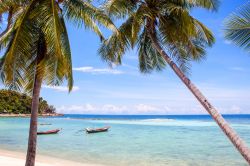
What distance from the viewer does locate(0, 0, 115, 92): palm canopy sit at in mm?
8266

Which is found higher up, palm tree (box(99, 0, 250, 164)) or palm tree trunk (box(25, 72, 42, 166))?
palm tree (box(99, 0, 250, 164))

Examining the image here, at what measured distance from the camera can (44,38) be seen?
9.03m

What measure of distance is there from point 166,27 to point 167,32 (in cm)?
19

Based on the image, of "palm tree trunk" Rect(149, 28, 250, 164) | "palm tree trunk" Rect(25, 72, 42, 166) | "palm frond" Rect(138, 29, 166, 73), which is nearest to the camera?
"palm tree trunk" Rect(149, 28, 250, 164)

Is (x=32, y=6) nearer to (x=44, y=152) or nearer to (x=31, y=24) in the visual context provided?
(x=31, y=24)

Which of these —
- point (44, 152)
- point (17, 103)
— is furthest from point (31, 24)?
point (17, 103)

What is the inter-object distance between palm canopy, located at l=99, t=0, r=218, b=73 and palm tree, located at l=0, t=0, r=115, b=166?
2.61ft

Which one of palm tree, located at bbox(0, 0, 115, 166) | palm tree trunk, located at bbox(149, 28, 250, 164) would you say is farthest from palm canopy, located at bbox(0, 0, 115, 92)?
palm tree trunk, located at bbox(149, 28, 250, 164)

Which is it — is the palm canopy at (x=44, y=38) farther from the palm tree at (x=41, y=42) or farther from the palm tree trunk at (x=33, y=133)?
the palm tree trunk at (x=33, y=133)

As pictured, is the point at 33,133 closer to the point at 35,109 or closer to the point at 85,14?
the point at 35,109

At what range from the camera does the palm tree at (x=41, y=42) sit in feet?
27.2

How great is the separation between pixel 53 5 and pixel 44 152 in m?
14.2

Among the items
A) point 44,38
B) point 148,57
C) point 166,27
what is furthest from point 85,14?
point 148,57

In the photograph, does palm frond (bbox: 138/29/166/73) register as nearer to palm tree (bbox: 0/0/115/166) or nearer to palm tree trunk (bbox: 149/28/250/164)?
palm tree trunk (bbox: 149/28/250/164)
